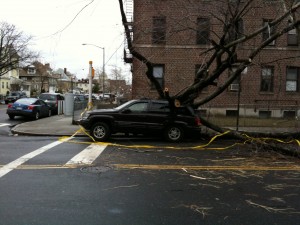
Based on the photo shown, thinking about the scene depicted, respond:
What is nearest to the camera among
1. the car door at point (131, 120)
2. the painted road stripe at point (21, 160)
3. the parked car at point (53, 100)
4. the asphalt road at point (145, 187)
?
the asphalt road at point (145, 187)

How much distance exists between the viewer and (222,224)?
4.76m

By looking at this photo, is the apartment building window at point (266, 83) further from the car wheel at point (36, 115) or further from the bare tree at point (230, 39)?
the car wheel at point (36, 115)

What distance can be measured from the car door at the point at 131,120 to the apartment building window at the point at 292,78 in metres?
16.6

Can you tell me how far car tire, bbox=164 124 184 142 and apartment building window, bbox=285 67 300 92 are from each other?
15718 millimetres

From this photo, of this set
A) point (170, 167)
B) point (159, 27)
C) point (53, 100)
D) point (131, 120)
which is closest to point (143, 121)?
point (131, 120)

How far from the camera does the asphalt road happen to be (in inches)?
197

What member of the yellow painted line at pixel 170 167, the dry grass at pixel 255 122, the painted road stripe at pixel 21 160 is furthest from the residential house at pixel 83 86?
the yellow painted line at pixel 170 167

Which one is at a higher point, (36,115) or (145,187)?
(36,115)

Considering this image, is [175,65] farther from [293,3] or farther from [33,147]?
[33,147]

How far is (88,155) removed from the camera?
9.78m

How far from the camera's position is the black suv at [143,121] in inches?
508

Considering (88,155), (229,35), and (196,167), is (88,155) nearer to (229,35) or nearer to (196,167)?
(196,167)

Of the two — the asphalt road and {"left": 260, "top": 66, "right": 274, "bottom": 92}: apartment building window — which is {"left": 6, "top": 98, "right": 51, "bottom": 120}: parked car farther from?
{"left": 260, "top": 66, "right": 274, "bottom": 92}: apartment building window

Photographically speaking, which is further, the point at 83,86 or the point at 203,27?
the point at 83,86
